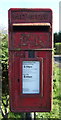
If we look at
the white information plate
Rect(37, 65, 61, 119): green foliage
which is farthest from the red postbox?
Rect(37, 65, 61, 119): green foliage

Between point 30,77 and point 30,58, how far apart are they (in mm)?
284

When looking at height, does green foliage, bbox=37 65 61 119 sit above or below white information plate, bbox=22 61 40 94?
below

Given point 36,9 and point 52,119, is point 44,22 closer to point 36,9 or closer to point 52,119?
point 36,9

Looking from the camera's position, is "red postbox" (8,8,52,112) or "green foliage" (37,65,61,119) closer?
"red postbox" (8,8,52,112)

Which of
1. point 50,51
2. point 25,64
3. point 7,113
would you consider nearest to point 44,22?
point 50,51

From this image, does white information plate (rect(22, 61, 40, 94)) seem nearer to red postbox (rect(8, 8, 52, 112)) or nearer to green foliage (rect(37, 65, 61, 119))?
red postbox (rect(8, 8, 52, 112))

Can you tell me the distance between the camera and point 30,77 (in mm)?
3426

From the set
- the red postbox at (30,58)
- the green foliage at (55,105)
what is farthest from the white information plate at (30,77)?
the green foliage at (55,105)

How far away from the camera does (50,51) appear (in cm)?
342

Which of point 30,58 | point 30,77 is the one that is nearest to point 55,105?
point 30,77

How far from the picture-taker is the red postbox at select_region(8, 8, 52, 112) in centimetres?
333

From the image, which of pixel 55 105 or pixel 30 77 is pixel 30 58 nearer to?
pixel 30 77

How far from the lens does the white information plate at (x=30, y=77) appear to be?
11.1ft

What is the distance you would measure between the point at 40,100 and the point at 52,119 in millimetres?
1641
